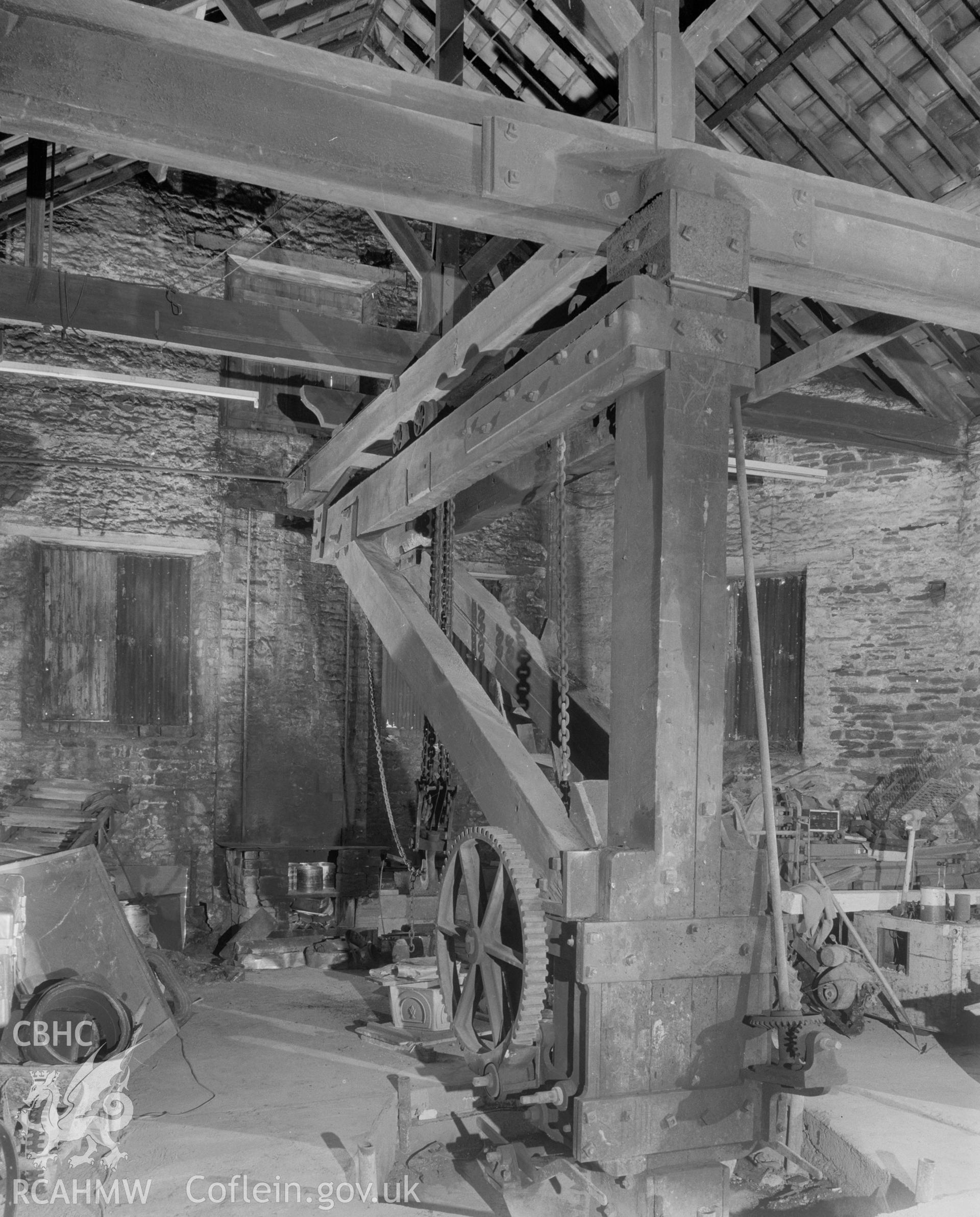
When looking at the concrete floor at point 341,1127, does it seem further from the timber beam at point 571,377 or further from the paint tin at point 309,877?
the paint tin at point 309,877

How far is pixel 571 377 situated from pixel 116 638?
815 cm

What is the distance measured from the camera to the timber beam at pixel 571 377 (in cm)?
311

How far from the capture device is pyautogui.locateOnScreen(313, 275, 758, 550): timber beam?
10.2ft

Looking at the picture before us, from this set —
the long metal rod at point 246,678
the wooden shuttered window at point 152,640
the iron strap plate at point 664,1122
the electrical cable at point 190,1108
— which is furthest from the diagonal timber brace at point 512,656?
the wooden shuttered window at point 152,640

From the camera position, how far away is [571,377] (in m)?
3.44

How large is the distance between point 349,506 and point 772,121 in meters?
4.49

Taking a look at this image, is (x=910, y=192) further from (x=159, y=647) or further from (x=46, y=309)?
(x=159, y=647)

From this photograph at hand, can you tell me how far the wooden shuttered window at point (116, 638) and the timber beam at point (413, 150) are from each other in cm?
810

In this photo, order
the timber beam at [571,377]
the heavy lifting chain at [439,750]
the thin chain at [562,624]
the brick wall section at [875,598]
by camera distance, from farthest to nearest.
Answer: the brick wall section at [875,598] → the heavy lifting chain at [439,750] → the thin chain at [562,624] → the timber beam at [571,377]

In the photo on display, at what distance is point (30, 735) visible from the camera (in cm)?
1021

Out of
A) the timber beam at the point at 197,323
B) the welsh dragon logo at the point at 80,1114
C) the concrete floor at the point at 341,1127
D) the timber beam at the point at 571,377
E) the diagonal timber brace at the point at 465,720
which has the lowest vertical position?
the concrete floor at the point at 341,1127

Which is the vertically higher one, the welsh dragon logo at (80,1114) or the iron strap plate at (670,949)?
the iron strap plate at (670,949)

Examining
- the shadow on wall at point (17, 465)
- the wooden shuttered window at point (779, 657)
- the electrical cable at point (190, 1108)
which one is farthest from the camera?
the wooden shuttered window at point (779, 657)

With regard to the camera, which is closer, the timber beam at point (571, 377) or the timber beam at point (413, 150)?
the timber beam at point (413, 150)
